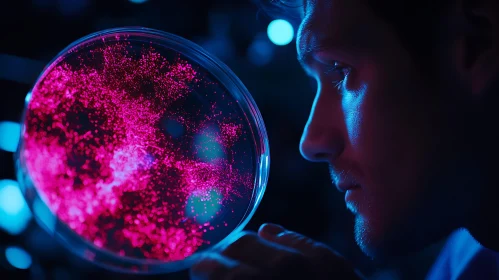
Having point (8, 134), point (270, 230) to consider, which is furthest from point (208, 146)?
point (8, 134)

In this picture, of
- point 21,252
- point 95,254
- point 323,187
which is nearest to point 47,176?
point 95,254

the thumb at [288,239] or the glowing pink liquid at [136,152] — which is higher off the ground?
the glowing pink liquid at [136,152]

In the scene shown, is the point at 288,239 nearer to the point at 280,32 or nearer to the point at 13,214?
the point at 280,32

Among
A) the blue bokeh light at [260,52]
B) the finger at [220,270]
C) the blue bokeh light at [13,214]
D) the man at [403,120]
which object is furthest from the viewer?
the blue bokeh light at [260,52]

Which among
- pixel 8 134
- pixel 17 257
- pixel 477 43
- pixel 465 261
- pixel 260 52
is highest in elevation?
pixel 477 43

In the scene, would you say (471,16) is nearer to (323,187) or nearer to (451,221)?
(451,221)

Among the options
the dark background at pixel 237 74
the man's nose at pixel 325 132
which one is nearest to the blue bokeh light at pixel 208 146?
the man's nose at pixel 325 132

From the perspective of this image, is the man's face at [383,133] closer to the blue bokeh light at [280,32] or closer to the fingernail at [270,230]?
the fingernail at [270,230]

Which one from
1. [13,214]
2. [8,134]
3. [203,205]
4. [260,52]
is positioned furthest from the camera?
[260,52]
